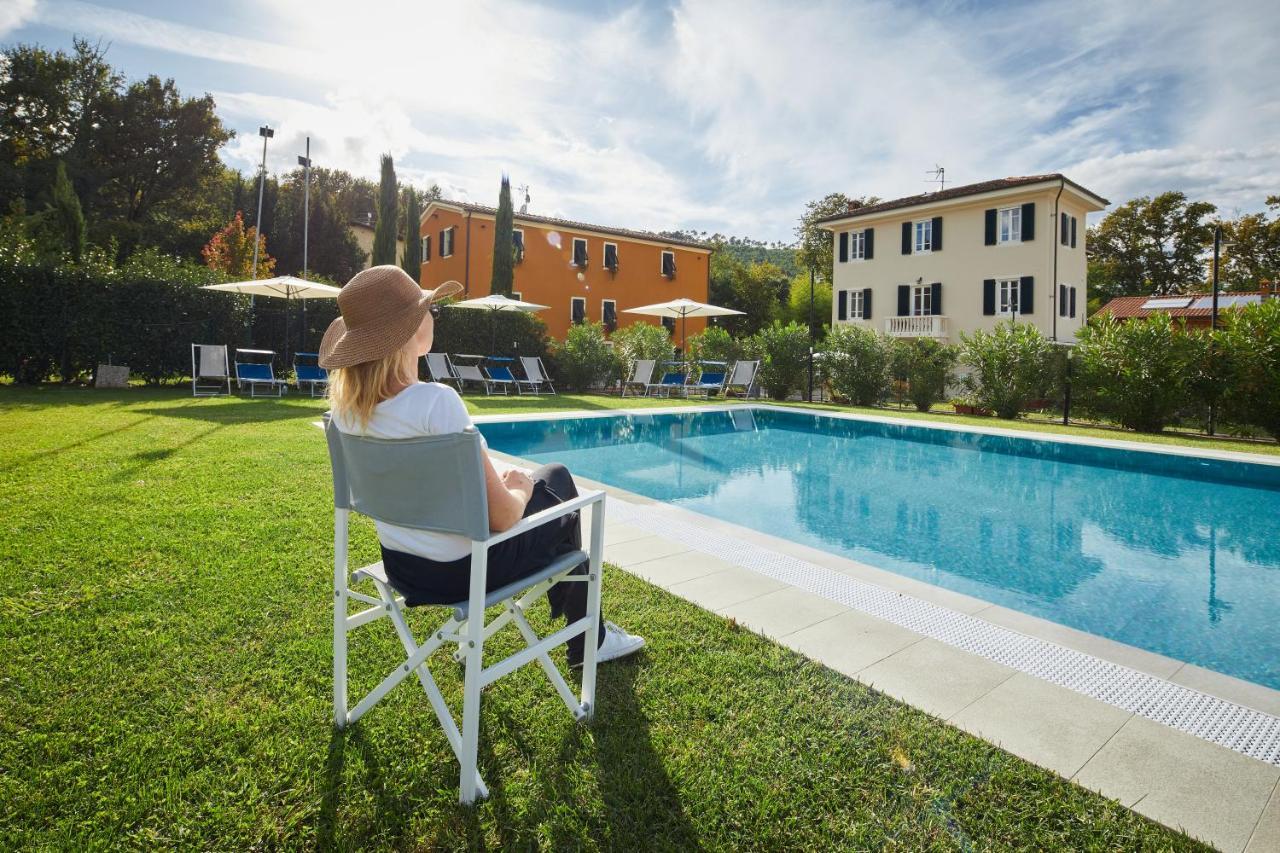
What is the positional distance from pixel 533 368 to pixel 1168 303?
31.4 meters

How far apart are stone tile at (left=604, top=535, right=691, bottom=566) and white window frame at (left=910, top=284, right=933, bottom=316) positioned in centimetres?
2373

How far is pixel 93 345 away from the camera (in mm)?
11867

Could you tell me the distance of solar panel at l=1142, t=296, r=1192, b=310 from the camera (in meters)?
30.2

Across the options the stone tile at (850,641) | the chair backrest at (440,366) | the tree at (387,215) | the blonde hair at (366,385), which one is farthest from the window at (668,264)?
the blonde hair at (366,385)

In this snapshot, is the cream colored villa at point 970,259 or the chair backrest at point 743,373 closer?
the chair backrest at point 743,373

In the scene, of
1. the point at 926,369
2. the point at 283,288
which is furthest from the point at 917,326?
the point at 283,288

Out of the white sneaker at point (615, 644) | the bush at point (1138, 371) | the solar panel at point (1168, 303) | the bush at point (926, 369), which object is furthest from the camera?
the solar panel at point (1168, 303)


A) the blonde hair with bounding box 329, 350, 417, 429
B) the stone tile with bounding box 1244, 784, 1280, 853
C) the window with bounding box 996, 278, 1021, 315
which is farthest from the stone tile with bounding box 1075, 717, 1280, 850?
the window with bounding box 996, 278, 1021, 315

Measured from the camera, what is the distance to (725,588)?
127 inches

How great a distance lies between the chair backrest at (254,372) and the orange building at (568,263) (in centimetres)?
1347

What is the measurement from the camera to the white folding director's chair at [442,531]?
1574 millimetres

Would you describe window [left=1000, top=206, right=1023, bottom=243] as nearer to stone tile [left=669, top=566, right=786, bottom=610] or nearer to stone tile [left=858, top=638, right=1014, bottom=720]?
stone tile [left=669, top=566, right=786, bottom=610]

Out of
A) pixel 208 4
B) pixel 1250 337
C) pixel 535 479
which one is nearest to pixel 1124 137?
pixel 1250 337

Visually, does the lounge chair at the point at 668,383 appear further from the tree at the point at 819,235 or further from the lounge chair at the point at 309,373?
the tree at the point at 819,235
